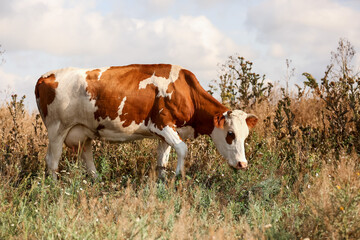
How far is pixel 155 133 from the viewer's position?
19.9 feet

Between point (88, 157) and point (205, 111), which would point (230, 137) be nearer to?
point (205, 111)

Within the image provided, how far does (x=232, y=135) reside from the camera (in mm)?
6016

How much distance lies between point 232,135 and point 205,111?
53cm

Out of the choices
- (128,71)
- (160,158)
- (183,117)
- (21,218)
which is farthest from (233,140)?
(21,218)

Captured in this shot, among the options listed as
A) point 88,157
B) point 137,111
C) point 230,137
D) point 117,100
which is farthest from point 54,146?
point 230,137

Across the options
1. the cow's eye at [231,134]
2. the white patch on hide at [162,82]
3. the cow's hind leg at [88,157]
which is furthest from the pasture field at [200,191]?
the white patch on hide at [162,82]

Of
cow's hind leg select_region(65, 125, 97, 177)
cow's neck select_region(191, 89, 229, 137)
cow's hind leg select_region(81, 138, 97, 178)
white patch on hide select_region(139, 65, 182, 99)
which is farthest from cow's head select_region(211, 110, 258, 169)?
cow's hind leg select_region(81, 138, 97, 178)

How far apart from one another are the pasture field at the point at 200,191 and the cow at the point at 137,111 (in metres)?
0.44

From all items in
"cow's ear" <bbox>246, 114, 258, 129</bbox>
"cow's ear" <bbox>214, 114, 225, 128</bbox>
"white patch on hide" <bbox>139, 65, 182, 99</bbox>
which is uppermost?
"white patch on hide" <bbox>139, 65, 182, 99</bbox>

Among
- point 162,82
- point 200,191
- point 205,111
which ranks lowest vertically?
point 200,191

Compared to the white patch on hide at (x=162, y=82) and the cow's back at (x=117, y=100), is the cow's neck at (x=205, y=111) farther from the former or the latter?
the white patch on hide at (x=162, y=82)

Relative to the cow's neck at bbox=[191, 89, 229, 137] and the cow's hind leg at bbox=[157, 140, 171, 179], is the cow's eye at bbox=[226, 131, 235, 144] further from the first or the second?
the cow's hind leg at bbox=[157, 140, 171, 179]

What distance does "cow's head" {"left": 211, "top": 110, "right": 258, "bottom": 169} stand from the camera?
5.97 m

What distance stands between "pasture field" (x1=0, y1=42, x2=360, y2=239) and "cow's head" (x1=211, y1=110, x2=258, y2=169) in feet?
0.85
